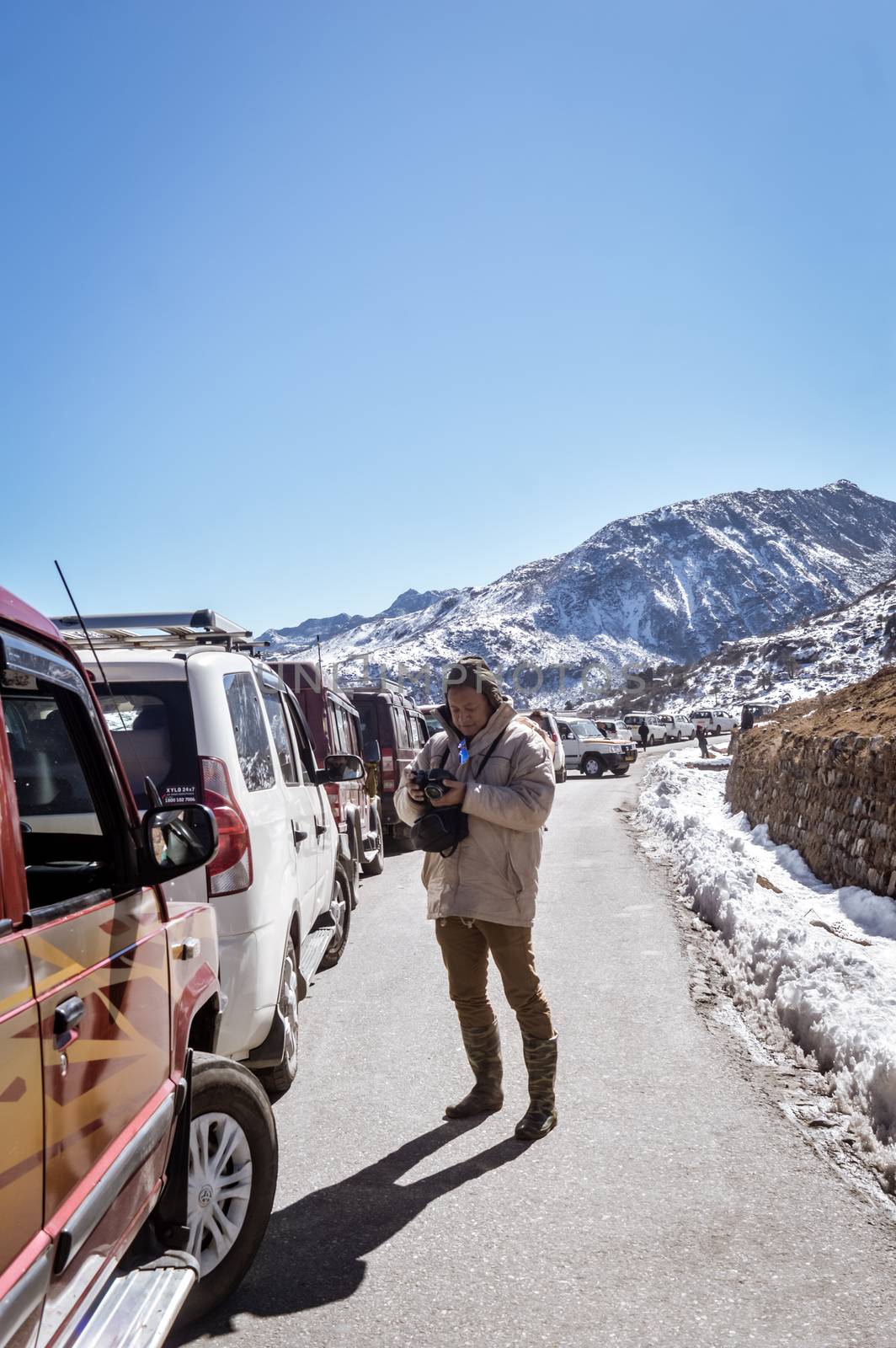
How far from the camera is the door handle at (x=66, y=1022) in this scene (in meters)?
1.92

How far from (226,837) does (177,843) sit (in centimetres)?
159

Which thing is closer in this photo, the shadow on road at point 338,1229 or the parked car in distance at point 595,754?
the shadow on road at point 338,1229

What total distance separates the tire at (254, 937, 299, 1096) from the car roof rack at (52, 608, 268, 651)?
1.58 metres

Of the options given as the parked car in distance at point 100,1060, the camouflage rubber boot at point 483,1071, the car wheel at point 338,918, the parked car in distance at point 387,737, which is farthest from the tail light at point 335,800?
the parked car in distance at point 100,1060

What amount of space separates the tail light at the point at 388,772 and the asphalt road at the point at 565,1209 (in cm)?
770

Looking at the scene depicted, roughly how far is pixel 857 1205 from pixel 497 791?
2.01 meters

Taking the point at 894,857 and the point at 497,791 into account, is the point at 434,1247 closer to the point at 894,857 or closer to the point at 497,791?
the point at 497,791

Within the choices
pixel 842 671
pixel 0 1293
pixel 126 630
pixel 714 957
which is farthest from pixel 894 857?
pixel 842 671

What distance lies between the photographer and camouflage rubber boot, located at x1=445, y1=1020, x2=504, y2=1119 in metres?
4.58

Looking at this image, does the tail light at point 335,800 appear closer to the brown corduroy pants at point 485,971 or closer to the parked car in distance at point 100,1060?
the brown corduroy pants at point 485,971

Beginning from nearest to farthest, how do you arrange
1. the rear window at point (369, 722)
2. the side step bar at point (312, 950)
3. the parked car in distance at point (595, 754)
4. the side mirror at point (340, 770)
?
1. the side step bar at point (312, 950)
2. the side mirror at point (340, 770)
3. the rear window at point (369, 722)
4. the parked car in distance at point (595, 754)

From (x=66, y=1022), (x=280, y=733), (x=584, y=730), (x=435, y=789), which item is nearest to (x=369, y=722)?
(x=280, y=733)

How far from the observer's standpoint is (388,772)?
46.3ft

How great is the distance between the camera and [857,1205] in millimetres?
3609
